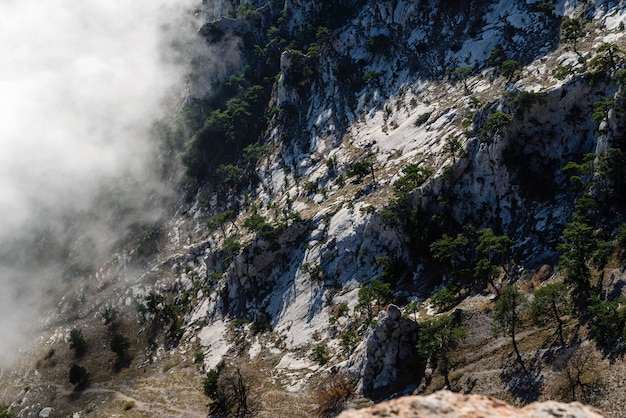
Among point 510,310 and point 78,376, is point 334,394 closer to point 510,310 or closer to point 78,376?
point 510,310

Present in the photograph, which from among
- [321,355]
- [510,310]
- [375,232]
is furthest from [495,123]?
[321,355]

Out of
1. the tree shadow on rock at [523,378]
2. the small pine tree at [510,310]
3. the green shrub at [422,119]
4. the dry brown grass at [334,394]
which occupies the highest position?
the green shrub at [422,119]

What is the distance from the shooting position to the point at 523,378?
40.7 metres

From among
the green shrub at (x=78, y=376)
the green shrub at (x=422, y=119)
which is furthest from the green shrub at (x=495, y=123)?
the green shrub at (x=78, y=376)

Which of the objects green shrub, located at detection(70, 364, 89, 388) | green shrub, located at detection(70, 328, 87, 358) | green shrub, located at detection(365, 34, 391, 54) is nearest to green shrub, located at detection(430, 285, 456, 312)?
green shrub, located at detection(70, 364, 89, 388)

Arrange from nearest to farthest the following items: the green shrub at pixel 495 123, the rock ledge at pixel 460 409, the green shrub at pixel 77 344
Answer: the rock ledge at pixel 460 409, the green shrub at pixel 495 123, the green shrub at pixel 77 344

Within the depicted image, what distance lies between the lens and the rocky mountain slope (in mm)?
50281

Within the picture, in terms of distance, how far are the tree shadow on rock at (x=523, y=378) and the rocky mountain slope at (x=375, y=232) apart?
16cm

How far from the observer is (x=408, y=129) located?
85.6 meters

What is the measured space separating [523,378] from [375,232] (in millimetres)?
33047

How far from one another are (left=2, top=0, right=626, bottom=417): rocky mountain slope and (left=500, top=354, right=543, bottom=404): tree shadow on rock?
161mm

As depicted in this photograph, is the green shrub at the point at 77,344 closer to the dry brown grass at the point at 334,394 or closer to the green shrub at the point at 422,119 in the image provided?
the dry brown grass at the point at 334,394

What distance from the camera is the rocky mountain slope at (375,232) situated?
5028 cm

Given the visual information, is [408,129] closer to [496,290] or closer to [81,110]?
[496,290]
